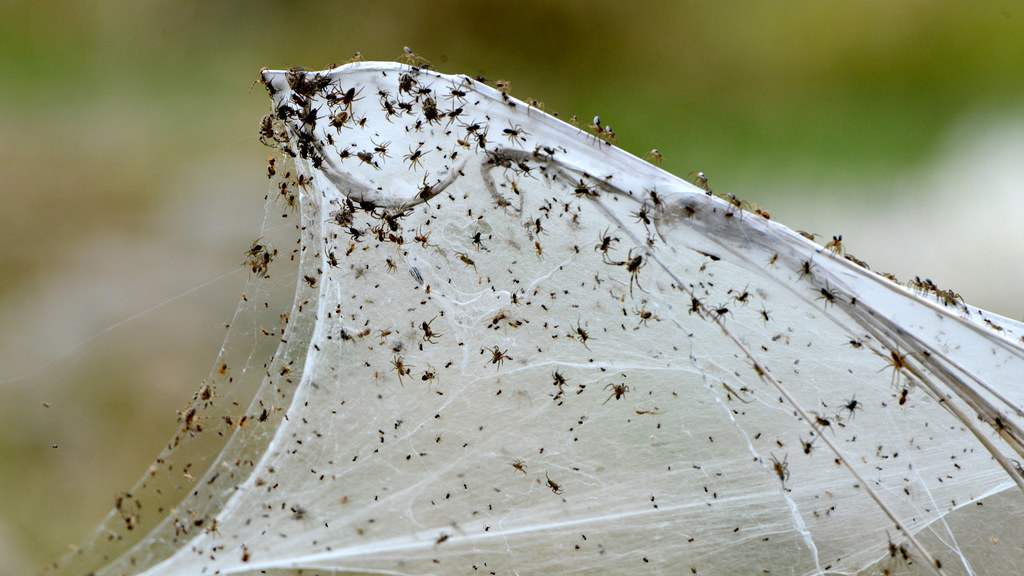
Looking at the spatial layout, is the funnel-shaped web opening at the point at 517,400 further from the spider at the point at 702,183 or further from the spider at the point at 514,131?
the spider at the point at 702,183

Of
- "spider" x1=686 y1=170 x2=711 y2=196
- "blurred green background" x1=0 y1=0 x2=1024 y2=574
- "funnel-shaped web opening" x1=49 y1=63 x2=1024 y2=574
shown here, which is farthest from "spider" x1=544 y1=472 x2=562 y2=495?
"blurred green background" x1=0 y1=0 x2=1024 y2=574

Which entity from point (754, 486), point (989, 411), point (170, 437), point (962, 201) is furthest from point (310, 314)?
point (962, 201)

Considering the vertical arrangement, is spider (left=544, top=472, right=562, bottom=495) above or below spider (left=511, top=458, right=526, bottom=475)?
below

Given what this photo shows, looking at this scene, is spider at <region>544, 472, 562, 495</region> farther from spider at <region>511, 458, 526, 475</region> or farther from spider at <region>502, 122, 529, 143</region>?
spider at <region>502, 122, 529, 143</region>

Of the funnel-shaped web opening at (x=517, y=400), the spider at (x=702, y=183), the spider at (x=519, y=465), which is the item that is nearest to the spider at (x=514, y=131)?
the funnel-shaped web opening at (x=517, y=400)

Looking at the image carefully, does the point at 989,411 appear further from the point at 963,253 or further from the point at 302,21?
the point at 302,21

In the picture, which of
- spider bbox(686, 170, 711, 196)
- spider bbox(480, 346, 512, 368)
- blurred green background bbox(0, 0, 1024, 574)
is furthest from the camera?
blurred green background bbox(0, 0, 1024, 574)

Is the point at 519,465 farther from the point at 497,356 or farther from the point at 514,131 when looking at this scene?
the point at 514,131
